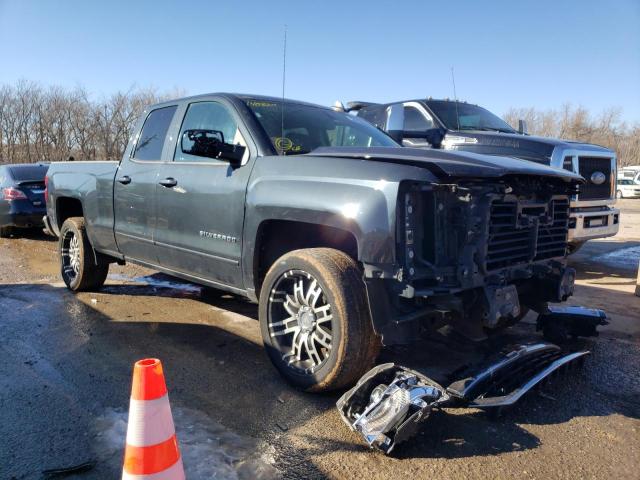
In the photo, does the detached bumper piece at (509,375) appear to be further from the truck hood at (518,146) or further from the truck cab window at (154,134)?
the truck hood at (518,146)

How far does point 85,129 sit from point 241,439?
44.9 m

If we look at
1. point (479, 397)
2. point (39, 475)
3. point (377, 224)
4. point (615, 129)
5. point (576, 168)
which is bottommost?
point (39, 475)

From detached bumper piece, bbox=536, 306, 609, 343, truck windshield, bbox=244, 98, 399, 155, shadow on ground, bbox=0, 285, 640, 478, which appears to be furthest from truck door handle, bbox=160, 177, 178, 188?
detached bumper piece, bbox=536, 306, 609, 343

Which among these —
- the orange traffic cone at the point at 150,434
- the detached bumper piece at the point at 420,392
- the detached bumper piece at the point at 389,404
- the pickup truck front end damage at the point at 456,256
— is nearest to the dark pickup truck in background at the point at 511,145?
the pickup truck front end damage at the point at 456,256

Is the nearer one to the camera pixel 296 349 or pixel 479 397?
pixel 479 397

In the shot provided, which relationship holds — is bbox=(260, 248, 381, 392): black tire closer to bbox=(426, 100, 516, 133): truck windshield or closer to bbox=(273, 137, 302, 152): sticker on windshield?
bbox=(273, 137, 302, 152): sticker on windshield

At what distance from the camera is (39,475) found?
2.35 m

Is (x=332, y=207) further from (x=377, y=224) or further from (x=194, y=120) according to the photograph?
(x=194, y=120)

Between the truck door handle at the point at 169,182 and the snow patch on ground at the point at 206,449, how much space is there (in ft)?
6.28

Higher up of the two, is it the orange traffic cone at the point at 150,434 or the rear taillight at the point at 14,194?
the rear taillight at the point at 14,194

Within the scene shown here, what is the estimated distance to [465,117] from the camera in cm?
773

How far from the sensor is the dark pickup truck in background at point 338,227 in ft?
9.18

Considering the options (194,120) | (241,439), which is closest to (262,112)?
(194,120)

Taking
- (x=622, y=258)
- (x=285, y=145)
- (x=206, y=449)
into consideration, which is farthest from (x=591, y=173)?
(x=206, y=449)
